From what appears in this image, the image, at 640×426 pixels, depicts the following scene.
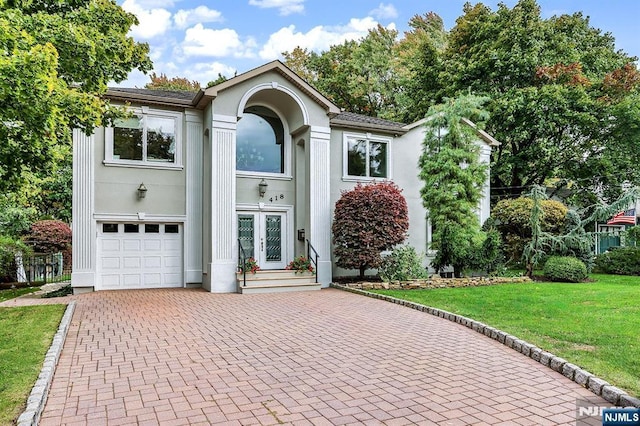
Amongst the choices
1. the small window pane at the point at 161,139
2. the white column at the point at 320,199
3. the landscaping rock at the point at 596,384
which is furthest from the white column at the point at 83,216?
the landscaping rock at the point at 596,384

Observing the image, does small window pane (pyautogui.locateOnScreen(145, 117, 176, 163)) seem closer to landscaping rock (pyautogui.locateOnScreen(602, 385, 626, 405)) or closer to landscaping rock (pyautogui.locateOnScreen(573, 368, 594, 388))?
landscaping rock (pyautogui.locateOnScreen(573, 368, 594, 388))

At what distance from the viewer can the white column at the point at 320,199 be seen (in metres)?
13.7

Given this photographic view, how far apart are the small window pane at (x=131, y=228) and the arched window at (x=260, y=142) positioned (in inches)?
144

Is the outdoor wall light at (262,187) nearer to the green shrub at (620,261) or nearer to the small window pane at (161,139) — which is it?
the small window pane at (161,139)

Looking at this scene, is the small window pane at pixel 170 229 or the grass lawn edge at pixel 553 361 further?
the small window pane at pixel 170 229

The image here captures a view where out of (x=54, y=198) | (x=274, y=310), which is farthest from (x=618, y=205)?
(x=54, y=198)

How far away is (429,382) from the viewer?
4.90m

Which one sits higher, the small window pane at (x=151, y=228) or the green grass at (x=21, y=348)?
the small window pane at (x=151, y=228)

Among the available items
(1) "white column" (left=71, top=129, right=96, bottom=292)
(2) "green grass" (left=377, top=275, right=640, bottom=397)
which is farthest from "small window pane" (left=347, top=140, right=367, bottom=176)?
(1) "white column" (left=71, top=129, right=96, bottom=292)

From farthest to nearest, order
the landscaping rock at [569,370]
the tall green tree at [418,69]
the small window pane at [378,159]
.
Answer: the tall green tree at [418,69], the small window pane at [378,159], the landscaping rock at [569,370]

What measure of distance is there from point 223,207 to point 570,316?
30.2 feet

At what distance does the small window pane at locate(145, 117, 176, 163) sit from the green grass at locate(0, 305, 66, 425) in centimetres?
547

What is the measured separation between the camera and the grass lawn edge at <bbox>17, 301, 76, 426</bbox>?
3732 millimetres

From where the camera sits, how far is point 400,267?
1325 centimetres
